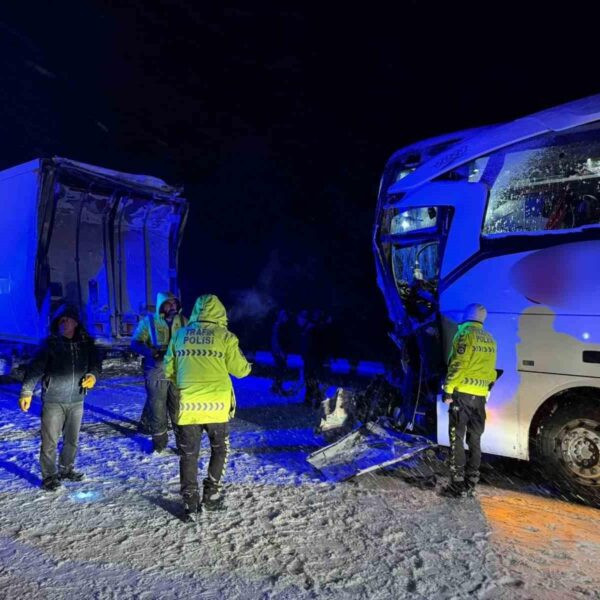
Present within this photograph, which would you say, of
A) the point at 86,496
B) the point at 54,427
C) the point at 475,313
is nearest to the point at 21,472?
the point at 54,427

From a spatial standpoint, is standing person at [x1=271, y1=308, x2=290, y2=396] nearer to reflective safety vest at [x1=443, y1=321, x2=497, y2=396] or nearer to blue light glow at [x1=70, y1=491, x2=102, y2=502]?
blue light glow at [x1=70, y1=491, x2=102, y2=502]

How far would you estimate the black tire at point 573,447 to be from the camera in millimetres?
4414

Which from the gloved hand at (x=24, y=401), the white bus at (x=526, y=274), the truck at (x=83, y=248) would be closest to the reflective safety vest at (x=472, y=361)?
the white bus at (x=526, y=274)

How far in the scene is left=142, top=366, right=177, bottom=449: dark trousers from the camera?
5.74 m

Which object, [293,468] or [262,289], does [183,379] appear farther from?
[262,289]

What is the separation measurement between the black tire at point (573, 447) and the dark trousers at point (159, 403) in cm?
379

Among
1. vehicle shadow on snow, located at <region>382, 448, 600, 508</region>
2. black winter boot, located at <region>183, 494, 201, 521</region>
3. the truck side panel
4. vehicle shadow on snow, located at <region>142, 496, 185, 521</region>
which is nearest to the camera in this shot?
black winter boot, located at <region>183, 494, 201, 521</region>

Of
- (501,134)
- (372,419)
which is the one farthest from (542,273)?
(372,419)

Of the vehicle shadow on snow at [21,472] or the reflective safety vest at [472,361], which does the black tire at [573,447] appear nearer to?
the reflective safety vest at [472,361]

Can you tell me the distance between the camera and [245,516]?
4.18 metres

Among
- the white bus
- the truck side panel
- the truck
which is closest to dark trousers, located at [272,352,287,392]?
the truck

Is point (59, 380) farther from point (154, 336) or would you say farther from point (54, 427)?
point (154, 336)

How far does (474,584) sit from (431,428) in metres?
2.15

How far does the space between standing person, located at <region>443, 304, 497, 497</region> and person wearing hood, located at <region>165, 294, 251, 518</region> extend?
1.84m
